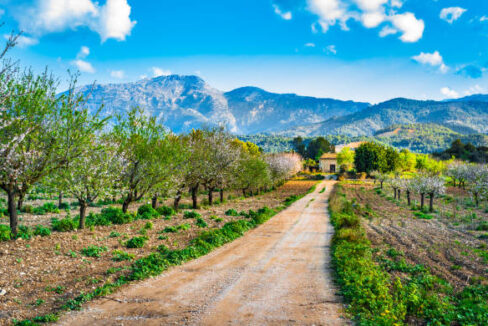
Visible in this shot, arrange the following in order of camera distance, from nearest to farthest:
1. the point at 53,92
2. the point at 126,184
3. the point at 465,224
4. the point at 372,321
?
the point at 372,321 → the point at 53,92 → the point at 126,184 → the point at 465,224

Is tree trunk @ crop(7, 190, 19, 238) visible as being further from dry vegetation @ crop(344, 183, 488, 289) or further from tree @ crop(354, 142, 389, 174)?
tree @ crop(354, 142, 389, 174)

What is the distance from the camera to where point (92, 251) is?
14.7m

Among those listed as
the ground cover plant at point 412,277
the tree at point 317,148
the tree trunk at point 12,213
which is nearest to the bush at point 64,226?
the tree trunk at point 12,213

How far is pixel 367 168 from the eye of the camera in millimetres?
107438

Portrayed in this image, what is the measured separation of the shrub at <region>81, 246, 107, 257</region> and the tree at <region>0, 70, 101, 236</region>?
359 cm

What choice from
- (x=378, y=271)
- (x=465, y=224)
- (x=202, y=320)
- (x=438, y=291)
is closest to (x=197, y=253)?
(x=202, y=320)

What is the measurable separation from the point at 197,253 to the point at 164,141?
11855mm

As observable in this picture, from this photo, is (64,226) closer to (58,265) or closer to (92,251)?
(92,251)

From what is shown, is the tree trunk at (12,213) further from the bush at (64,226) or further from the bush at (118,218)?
the bush at (118,218)

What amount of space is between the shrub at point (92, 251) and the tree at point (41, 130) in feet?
11.8

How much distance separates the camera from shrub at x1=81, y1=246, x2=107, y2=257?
47.0 ft

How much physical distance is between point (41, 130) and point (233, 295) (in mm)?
10993

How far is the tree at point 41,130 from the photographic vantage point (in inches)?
518

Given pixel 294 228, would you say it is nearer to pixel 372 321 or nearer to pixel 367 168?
pixel 372 321
